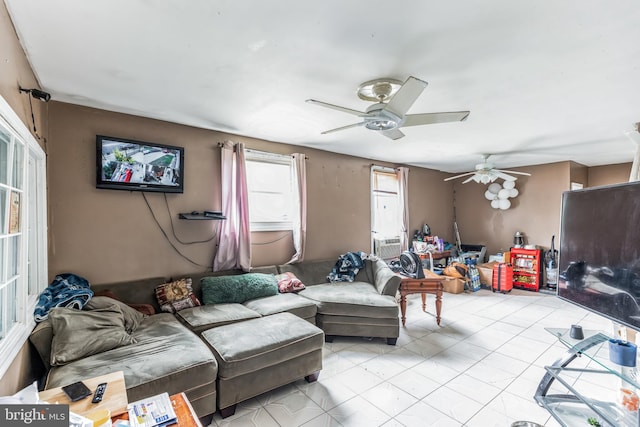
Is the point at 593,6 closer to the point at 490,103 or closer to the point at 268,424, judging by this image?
the point at 490,103

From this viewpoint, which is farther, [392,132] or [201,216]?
[201,216]

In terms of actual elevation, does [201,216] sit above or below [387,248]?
above

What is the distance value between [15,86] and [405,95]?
89.3 inches

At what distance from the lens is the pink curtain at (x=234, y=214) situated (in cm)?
345

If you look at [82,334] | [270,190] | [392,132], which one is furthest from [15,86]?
[270,190]

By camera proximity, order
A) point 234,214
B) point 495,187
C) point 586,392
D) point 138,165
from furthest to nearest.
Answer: point 495,187
point 234,214
point 138,165
point 586,392

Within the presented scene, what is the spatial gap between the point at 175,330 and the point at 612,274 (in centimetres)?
292

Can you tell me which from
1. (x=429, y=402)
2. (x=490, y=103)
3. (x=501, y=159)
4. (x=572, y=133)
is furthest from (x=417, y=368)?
(x=501, y=159)

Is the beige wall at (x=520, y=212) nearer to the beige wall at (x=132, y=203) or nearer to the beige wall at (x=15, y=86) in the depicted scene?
the beige wall at (x=132, y=203)

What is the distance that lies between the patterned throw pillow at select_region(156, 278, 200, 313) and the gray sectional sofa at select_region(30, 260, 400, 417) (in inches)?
3.5

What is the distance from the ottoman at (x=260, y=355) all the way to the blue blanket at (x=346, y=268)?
1533 mm

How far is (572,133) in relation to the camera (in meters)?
3.60

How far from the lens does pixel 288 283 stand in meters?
3.63

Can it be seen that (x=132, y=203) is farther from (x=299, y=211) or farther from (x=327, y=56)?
(x=327, y=56)
